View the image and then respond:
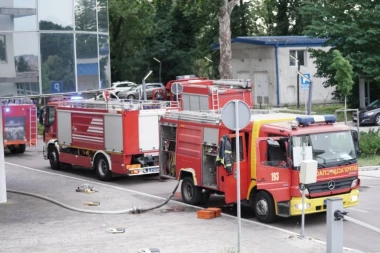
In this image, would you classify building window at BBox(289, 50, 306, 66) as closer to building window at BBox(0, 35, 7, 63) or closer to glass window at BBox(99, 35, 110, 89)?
glass window at BBox(99, 35, 110, 89)

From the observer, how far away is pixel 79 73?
20609 millimetres

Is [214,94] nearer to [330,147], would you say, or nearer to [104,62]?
[104,62]

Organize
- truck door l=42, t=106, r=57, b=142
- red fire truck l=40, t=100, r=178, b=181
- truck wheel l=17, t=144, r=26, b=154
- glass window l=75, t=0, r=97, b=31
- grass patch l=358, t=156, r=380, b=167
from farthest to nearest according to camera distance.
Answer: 1. truck wheel l=17, t=144, r=26, b=154
2. truck door l=42, t=106, r=57, b=142
3. grass patch l=358, t=156, r=380, b=167
4. red fire truck l=40, t=100, r=178, b=181
5. glass window l=75, t=0, r=97, b=31

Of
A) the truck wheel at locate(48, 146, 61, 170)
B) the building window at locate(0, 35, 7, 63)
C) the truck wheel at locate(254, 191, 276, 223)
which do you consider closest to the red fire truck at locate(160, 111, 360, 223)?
the truck wheel at locate(254, 191, 276, 223)

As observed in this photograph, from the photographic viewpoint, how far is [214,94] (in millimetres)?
29359

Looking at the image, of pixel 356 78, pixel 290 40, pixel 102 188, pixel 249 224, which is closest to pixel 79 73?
pixel 102 188

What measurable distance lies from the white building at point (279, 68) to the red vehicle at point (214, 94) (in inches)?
767

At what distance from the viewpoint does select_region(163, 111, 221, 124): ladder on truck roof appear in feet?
59.9

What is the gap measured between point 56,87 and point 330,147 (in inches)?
308

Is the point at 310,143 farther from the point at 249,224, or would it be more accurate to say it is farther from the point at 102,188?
the point at 102,188

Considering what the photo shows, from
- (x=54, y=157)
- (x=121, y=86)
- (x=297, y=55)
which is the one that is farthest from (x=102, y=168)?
(x=121, y=86)

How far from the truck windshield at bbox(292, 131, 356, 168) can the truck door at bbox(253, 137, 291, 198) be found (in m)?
0.41

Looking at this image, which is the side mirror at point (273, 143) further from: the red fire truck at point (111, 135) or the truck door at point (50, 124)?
the truck door at point (50, 124)

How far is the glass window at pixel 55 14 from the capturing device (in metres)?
19.6
